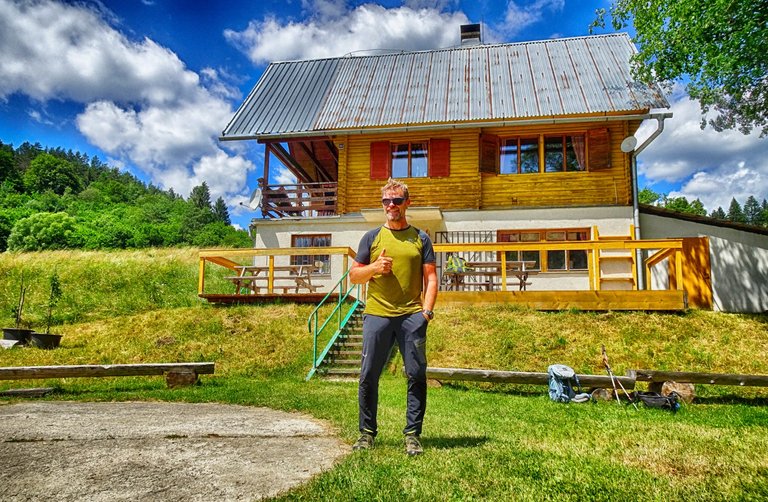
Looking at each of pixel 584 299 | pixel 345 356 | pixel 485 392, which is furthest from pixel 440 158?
pixel 485 392

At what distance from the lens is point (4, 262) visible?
22.0 m

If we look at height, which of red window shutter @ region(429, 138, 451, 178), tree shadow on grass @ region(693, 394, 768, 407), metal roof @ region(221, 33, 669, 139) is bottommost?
tree shadow on grass @ region(693, 394, 768, 407)

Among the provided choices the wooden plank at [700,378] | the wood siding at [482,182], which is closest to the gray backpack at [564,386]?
the wooden plank at [700,378]

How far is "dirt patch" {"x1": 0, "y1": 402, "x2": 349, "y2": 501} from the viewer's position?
9.11ft

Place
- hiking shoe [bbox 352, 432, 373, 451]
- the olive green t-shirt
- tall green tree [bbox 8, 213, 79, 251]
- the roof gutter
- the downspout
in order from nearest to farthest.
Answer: hiking shoe [bbox 352, 432, 373, 451] → the olive green t-shirt → the downspout → the roof gutter → tall green tree [bbox 8, 213, 79, 251]

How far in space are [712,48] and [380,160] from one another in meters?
9.23

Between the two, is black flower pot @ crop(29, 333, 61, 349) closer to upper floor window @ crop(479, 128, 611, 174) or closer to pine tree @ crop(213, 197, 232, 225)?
upper floor window @ crop(479, 128, 611, 174)

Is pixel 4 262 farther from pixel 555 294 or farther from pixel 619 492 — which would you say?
pixel 619 492

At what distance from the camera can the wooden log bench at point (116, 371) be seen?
826 centimetres

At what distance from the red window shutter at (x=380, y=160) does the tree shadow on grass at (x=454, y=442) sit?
12.9 m

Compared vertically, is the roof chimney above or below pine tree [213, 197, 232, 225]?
below

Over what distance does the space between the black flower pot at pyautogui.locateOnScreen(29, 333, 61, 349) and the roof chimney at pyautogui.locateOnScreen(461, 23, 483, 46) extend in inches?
682

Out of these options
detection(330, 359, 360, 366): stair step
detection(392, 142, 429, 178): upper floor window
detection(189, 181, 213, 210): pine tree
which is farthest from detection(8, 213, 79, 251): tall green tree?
detection(189, 181, 213, 210): pine tree

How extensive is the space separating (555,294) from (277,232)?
9146 millimetres
